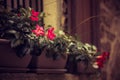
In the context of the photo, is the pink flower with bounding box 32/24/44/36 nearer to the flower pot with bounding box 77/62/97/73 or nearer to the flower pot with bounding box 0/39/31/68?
the flower pot with bounding box 0/39/31/68

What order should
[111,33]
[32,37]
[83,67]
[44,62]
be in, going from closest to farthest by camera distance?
[32,37] → [44,62] → [83,67] → [111,33]

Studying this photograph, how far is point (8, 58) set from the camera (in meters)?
3.41

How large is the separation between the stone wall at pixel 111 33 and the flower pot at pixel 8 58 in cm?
222

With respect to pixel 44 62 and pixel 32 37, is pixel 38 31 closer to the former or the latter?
pixel 32 37

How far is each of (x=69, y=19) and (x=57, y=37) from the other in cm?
107

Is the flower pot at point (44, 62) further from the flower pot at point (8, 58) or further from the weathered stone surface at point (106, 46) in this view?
the weathered stone surface at point (106, 46)

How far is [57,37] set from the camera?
3924 mm

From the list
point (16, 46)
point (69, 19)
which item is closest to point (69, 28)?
point (69, 19)

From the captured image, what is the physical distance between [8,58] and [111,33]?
287 cm

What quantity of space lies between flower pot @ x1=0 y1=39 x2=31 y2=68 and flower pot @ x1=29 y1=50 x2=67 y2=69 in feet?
0.58

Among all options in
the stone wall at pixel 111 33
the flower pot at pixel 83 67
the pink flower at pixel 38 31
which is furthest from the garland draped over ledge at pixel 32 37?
the stone wall at pixel 111 33

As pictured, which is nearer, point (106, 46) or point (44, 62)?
point (44, 62)

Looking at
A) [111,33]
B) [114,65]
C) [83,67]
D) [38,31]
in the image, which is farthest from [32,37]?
[114,65]

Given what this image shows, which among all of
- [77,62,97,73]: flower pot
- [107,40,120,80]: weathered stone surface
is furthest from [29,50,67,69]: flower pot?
[107,40,120,80]: weathered stone surface
